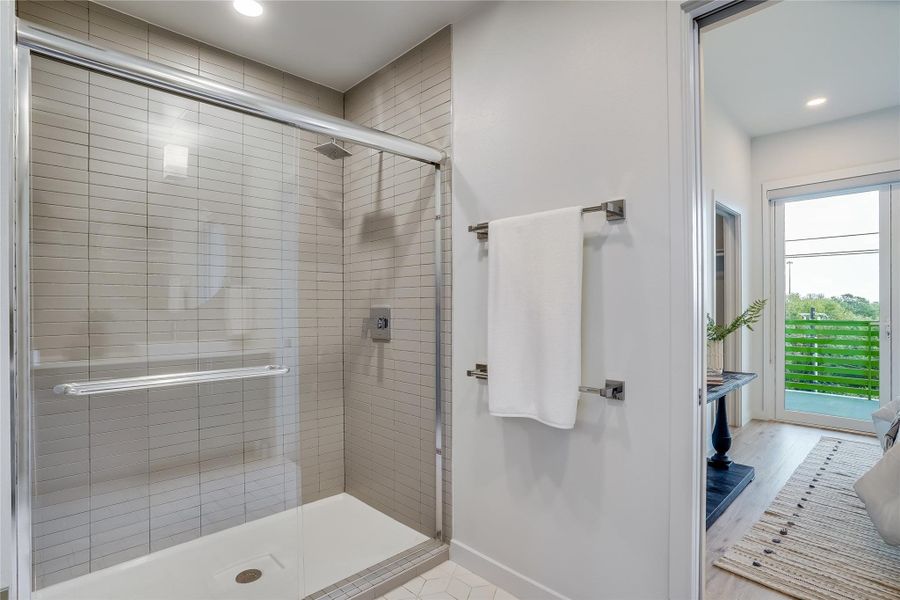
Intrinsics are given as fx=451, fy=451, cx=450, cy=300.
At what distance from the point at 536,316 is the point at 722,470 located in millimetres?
2057

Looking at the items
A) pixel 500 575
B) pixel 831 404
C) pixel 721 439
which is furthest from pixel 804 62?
pixel 500 575

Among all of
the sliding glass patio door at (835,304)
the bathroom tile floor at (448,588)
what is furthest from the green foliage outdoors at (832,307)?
the bathroom tile floor at (448,588)

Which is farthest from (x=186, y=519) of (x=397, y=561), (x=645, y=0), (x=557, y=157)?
(x=645, y=0)

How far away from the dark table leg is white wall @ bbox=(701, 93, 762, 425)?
972 mm

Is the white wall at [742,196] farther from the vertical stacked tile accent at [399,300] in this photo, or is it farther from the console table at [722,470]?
the vertical stacked tile accent at [399,300]

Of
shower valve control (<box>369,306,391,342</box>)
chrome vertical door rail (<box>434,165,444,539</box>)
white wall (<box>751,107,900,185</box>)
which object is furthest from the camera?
white wall (<box>751,107,900,185</box>)

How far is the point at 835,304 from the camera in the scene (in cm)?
350

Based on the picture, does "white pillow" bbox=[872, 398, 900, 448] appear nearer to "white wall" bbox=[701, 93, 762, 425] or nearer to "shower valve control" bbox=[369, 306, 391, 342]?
"white wall" bbox=[701, 93, 762, 425]

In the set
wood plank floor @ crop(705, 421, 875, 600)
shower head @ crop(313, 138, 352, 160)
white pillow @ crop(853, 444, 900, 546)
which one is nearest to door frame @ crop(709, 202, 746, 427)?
wood plank floor @ crop(705, 421, 875, 600)

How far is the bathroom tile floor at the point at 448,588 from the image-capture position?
1.76 meters

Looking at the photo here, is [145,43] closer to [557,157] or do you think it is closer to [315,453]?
[557,157]

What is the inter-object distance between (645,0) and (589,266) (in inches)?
33.5

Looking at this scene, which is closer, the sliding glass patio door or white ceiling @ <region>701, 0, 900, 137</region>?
white ceiling @ <region>701, 0, 900, 137</region>

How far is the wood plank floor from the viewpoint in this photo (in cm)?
178
